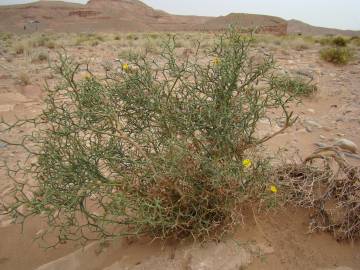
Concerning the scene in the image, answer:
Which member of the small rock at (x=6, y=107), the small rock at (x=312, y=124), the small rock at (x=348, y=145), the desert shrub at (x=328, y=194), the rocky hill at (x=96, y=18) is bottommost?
the rocky hill at (x=96, y=18)

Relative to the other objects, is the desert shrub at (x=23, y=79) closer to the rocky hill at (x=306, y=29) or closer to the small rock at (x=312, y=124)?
the small rock at (x=312, y=124)

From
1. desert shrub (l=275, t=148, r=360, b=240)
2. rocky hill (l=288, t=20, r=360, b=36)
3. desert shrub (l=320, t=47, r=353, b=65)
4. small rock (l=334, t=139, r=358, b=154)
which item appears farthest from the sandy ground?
rocky hill (l=288, t=20, r=360, b=36)

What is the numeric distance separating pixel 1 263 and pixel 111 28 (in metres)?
51.0

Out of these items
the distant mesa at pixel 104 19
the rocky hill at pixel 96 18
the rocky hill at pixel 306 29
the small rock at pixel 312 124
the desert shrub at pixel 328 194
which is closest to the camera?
the desert shrub at pixel 328 194

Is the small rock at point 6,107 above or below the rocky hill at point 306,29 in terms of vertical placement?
above

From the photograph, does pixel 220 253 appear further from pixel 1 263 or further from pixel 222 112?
pixel 1 263

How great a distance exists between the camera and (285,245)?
6.51 feet

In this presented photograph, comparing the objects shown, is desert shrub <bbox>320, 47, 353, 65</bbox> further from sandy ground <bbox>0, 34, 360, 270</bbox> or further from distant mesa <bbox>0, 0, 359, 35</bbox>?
distant mesa <bbox>0, 0, 359, 35</bbox>

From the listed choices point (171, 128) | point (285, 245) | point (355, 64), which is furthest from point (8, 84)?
point (355, 64)

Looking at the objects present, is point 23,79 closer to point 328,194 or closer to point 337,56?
point 328,194

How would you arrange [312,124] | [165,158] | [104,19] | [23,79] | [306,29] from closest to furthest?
[165,158], [312,124], [23,79], [104,19], [306,29]

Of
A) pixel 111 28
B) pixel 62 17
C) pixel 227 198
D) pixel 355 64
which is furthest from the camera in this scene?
pixel 62 17

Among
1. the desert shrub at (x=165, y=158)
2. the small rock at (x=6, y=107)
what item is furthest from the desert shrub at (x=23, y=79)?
the desert shrub at (x=165, y=158)

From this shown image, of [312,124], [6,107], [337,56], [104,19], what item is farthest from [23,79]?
[104,19]
